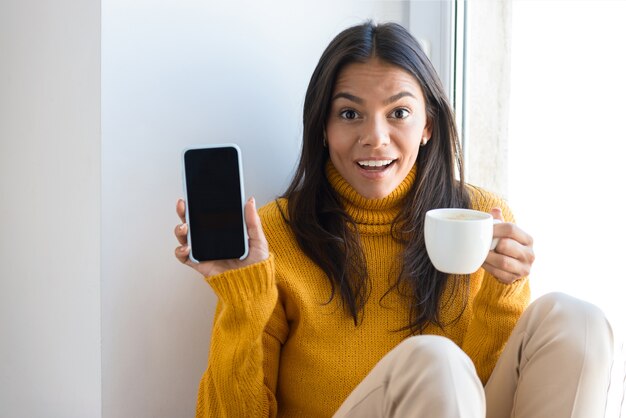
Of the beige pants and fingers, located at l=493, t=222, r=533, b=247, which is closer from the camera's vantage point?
the beige pants

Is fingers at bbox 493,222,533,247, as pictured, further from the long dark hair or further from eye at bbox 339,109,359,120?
eye at bbox 339,109,359,120

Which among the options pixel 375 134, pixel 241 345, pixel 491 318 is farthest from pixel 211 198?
pixel 491 318

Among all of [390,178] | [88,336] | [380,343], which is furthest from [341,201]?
[88,336]

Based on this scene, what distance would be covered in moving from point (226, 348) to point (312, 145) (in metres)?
0.41

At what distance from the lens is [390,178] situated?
131 centimetres

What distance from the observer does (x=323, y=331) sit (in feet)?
4.22

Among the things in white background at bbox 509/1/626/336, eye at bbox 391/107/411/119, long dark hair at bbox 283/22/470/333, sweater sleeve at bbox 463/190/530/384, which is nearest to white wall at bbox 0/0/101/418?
long dark hair at bbox 283/22/470/333

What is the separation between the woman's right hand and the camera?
1.07 m

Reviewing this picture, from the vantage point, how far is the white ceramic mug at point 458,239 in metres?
0.96

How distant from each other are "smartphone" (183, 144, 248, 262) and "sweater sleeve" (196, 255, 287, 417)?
0.19ft

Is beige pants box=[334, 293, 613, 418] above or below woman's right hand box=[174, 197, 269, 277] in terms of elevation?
below

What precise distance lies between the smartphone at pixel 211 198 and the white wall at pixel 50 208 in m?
0.24

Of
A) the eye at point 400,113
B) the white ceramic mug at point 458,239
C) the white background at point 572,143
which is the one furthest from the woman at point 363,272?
the white background at point 572,143

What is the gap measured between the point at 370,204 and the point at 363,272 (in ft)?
0.40
